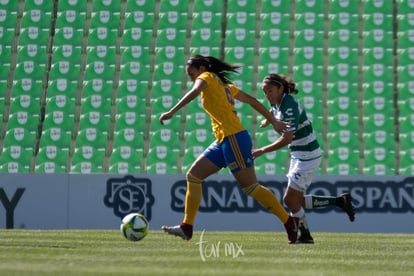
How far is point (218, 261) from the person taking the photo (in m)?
7.09

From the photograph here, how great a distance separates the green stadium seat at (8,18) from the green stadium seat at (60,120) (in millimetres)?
2650

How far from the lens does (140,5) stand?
65.1 ft

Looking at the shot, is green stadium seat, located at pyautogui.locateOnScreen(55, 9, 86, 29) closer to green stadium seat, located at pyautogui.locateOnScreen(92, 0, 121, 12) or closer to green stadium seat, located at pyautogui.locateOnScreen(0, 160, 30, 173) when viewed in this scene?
green stadium seat, located at pyautogui.locateOnScreen(92, 0, 121, 12)

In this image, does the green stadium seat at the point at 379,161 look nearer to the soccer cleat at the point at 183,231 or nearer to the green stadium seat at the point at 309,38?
the green stadium seat at the point at 309,38

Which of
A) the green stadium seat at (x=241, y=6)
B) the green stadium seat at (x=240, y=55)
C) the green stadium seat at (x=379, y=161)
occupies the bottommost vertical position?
the green stadium seat at (x=379, y=161)

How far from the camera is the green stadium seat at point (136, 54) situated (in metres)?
19.0

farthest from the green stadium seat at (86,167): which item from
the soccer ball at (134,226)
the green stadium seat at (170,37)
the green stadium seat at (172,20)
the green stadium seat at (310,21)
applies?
the soccer ball at (134,226)

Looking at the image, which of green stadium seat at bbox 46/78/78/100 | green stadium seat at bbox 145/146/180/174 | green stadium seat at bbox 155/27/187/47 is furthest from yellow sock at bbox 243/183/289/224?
green stadium seat at bbox 155/27/187/47

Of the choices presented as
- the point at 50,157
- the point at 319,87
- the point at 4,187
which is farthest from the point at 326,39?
the point at 4,187

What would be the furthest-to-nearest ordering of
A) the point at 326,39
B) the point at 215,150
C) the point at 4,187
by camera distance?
1. the point at 326,39
2. the point at 4,187
3. the point at 215,150

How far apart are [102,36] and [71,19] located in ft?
2.74

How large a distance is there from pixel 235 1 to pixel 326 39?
2.09 meters

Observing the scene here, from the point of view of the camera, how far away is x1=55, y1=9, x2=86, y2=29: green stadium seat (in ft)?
64.5

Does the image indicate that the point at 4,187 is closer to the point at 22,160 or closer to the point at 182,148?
the point at 22,160
